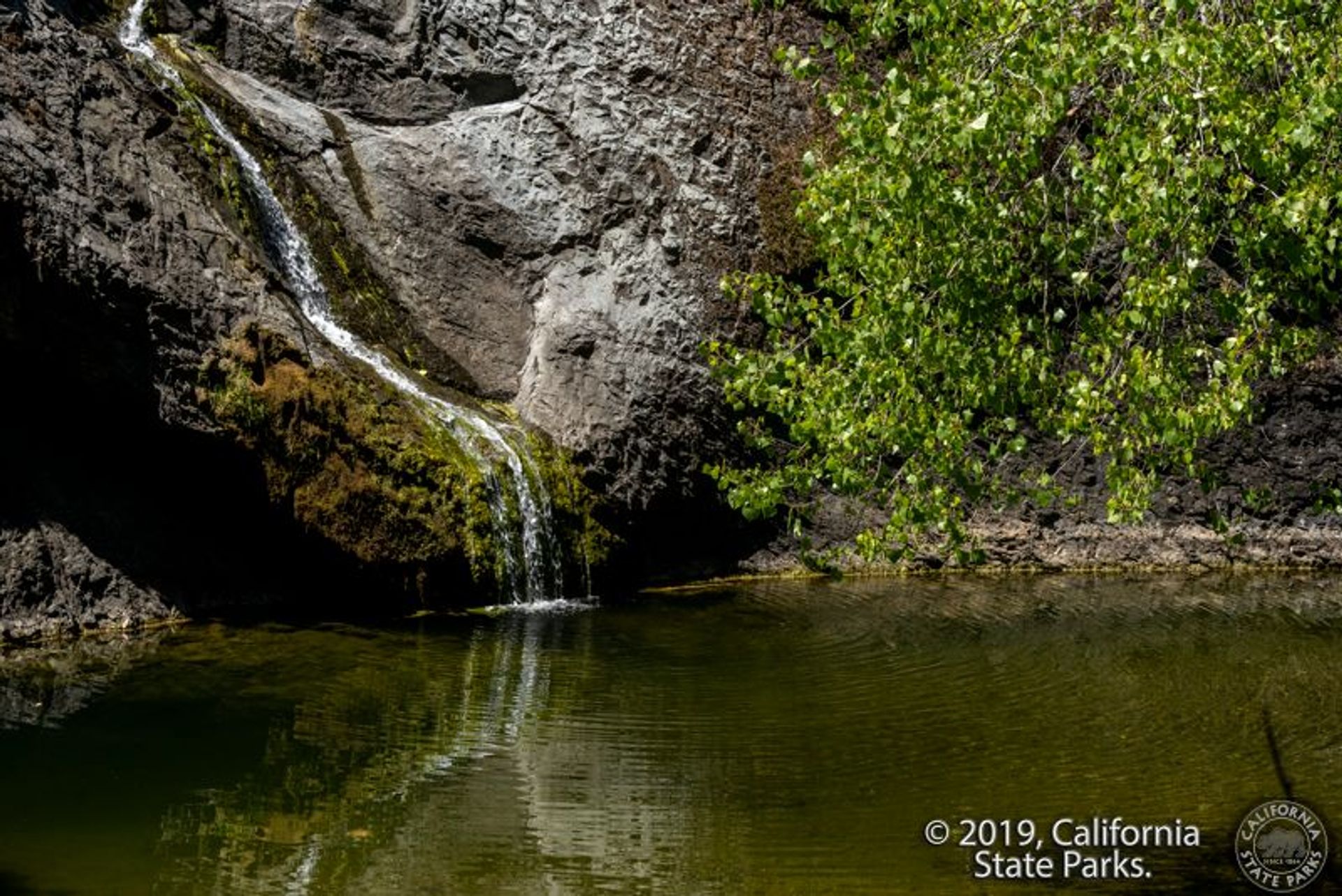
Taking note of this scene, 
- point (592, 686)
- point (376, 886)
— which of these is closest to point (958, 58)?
point (376, 886)

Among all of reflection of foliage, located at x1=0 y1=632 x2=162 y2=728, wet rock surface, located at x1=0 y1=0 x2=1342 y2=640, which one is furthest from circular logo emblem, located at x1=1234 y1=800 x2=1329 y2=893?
wet rock surface, located at x1=0 y1=0 x2=1342 y2=640

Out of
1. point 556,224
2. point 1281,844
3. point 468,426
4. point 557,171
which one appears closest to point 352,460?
point 468,426

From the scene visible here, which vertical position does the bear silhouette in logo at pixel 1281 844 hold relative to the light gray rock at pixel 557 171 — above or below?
below

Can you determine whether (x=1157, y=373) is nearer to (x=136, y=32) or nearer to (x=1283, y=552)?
(x=1283, y=552)

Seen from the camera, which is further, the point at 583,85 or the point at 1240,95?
the point at 583,85

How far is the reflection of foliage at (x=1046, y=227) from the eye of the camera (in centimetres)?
734

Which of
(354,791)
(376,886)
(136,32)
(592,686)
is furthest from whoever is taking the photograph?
Result: (136,32)

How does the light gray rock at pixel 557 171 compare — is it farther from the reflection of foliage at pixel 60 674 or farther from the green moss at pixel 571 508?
the reflection of foliage at pixel 60 674

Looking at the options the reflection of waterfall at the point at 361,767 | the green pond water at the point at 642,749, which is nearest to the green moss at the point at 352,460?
the green pond water at the point at 642,749

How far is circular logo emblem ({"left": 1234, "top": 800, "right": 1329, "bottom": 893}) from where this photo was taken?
8094 mm

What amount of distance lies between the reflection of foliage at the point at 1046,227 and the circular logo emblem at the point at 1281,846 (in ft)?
6.64

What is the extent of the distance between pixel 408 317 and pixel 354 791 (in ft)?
35.2

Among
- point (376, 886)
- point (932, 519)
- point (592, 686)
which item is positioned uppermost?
point (932, 519)

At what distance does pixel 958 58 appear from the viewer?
8578 millimetres
